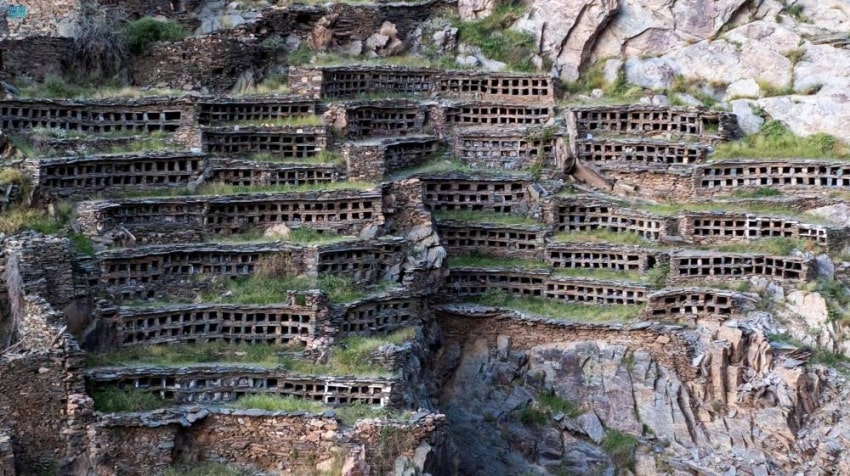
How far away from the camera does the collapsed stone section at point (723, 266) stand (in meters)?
52.1

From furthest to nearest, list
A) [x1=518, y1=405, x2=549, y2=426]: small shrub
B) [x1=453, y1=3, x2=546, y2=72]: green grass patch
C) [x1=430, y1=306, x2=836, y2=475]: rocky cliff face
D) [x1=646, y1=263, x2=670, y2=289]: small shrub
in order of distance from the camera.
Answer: [x1=453, y1=3, x2=546, y2=72]: green grass patch, [x1=646, y1=263, x2=670, y2=289]: small shrub, [x1=518, y1=405, x2=549, y2=426]: small shrub, [x1=430, y1=306, x2=836, y2=475]: rocky cliff face

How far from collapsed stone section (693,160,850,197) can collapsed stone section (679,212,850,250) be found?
175 cm

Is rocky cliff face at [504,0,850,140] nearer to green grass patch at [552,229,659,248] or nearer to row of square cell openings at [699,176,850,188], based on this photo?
row of square cell openings at [699,176,850,188]

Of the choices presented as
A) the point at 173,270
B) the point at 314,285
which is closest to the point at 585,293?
the point at 314,285

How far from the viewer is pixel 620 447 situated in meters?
49.7

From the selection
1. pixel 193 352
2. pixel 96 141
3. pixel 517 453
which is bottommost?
pixel 517 453

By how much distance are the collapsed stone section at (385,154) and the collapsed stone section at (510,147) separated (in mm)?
935

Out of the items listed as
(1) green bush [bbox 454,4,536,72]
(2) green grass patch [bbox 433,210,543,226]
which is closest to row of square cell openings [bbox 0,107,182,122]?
(2) green grass patch [bbox 433,210,543,226]

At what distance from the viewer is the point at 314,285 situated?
1935 inches

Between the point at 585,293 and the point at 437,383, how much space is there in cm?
539

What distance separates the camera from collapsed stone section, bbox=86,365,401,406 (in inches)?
1788

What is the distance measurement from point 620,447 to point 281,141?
14020 millimetres

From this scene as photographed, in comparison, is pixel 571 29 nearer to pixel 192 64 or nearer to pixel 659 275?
pixel 659 275

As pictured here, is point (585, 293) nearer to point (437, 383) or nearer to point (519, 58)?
point (437, 383)
